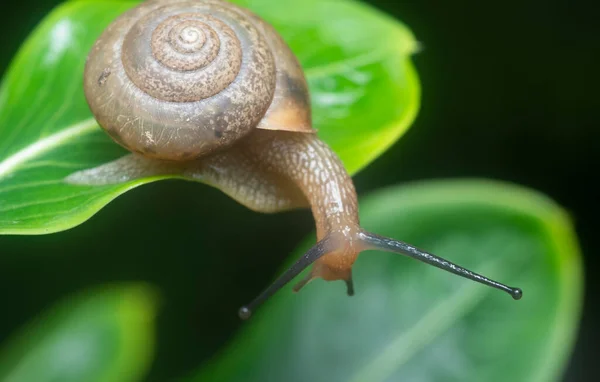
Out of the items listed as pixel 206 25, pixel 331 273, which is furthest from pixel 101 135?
pixel 331 273

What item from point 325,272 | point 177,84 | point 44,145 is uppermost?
point 177,84

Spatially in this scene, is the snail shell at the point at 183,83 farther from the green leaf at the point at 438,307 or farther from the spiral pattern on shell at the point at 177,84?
the green leaf at the point at 438,307

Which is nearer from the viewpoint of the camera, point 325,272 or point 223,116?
point 223,116

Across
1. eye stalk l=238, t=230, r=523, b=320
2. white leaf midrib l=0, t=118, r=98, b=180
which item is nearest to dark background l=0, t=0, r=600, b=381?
white leaf midrib l=0, t=118, r=98, b=180

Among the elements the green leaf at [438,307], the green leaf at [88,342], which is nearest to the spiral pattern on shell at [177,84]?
the green leaf at [438,307]

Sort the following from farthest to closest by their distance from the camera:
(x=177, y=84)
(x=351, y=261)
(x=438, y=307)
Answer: (x=438, y=307) < (x=351, y=261) < (x=177, y=84)

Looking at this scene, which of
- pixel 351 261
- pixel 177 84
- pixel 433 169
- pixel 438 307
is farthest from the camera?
pixel 433 169

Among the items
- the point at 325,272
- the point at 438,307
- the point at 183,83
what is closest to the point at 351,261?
the point at 325,272

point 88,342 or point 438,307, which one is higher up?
point 438,307

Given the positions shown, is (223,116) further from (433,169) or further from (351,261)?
(433,169)
